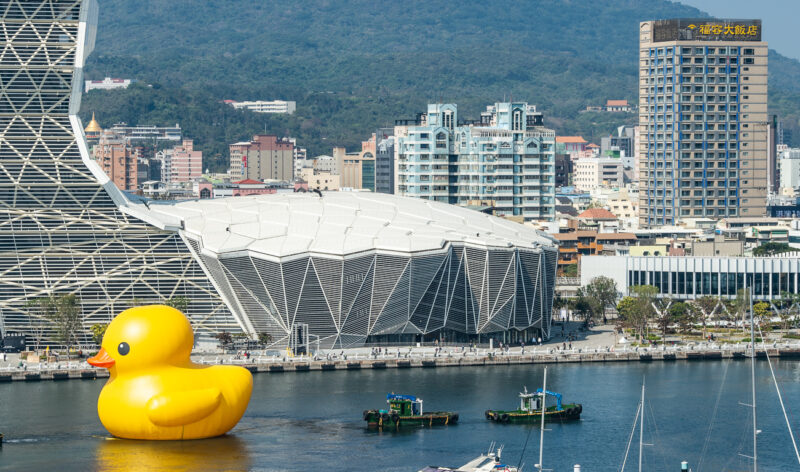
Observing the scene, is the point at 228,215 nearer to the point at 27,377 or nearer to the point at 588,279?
the point at 27,377

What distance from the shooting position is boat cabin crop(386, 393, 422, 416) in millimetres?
76625

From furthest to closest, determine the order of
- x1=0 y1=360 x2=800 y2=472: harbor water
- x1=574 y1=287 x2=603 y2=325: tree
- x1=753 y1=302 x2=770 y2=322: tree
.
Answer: x1=574 y1=287 x2=603 y2=325: tree, x1=753 y1=302 x2=770 y2=322: tree, x1=0 y1=360 x2=800 y2=472: harbor water

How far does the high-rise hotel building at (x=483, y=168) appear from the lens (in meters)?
164

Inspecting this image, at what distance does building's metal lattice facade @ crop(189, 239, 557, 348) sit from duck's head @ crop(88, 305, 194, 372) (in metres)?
29.8

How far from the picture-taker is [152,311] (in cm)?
6806

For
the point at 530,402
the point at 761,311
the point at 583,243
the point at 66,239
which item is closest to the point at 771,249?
the point at 583,243

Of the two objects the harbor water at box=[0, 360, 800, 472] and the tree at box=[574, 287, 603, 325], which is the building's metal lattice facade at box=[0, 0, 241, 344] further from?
the tree at box=[574, 287, 603, 325]

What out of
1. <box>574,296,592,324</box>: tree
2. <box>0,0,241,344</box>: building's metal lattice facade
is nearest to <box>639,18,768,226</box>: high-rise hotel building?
<box>574,296,592,324</box>: tree

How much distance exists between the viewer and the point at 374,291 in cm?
9956

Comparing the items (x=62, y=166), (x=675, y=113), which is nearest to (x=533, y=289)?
(x=62, y=166)

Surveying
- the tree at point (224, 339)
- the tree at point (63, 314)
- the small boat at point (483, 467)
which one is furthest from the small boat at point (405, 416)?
the tree at point (63, 314)

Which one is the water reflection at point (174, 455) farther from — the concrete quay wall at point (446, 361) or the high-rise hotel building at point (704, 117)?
the high-rise hotel building at point (704, 117)

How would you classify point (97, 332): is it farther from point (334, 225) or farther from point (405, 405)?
point (405, 405)

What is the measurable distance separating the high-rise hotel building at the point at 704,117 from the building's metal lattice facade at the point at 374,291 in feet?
277
